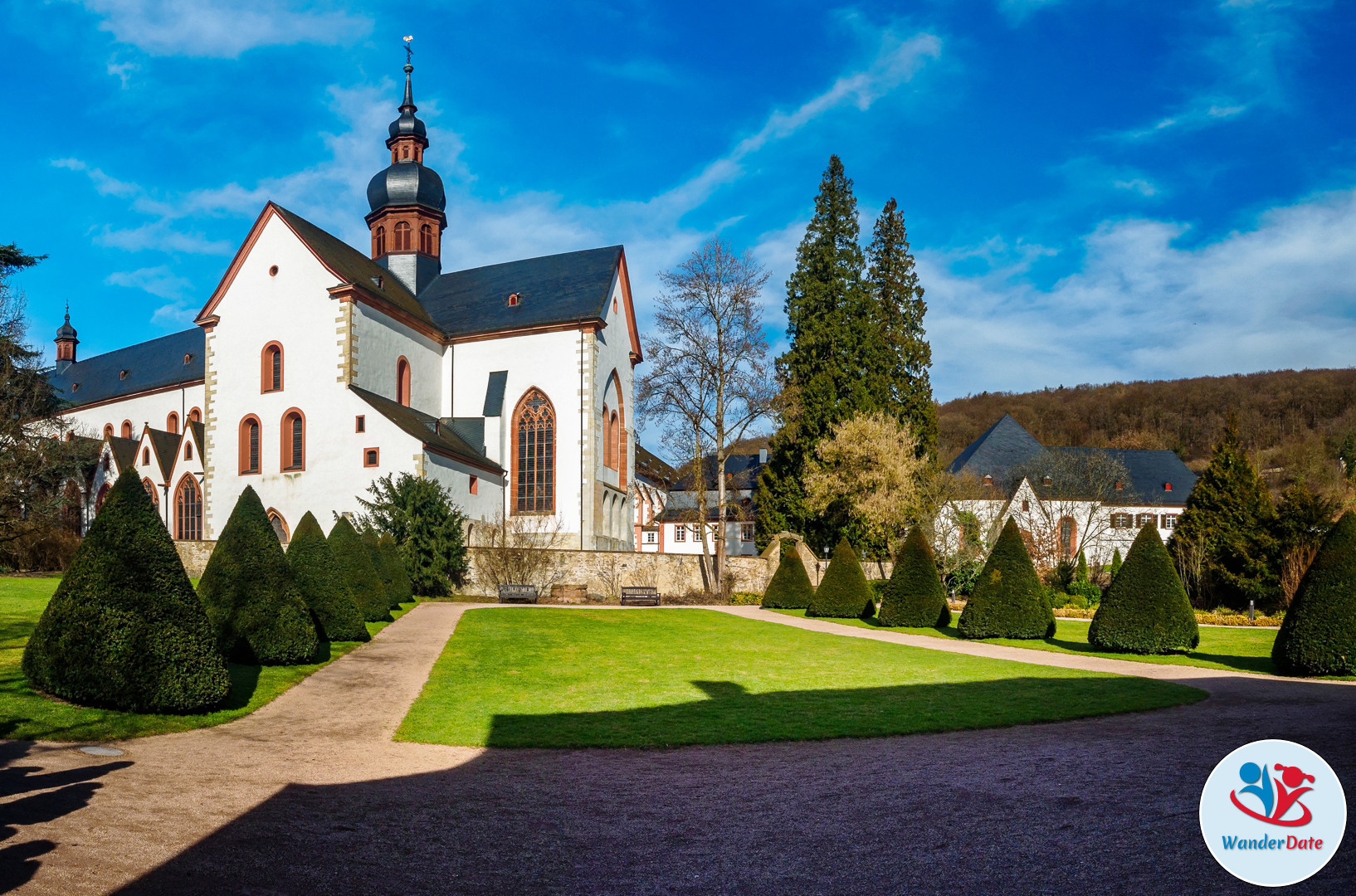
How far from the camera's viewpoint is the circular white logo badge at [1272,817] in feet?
16.2

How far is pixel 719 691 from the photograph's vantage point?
12.3 m

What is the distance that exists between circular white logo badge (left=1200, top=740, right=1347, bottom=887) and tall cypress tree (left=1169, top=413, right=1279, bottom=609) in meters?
26.3

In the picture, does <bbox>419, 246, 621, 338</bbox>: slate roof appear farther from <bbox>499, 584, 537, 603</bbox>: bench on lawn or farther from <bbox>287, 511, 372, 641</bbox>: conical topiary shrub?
<bbox>287, 511, 372, 641</bbox>: conical topiary shrub

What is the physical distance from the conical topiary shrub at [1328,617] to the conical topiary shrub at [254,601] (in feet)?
52.9

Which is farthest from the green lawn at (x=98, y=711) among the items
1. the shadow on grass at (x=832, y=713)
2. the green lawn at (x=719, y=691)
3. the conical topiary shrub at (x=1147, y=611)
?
the conical topiary shrub at (x=1147, y=611)

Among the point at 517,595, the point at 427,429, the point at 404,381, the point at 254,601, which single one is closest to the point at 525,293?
the point at 404,381

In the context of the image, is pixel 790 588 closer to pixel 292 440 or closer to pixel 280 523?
pixel 280 523

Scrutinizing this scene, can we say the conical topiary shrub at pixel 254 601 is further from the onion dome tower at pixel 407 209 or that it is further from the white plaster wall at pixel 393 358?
the onion dome tower at pixel 407 209

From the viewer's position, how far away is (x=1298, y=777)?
6.02 m

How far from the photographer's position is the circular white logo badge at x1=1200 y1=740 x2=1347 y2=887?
16.2 ft

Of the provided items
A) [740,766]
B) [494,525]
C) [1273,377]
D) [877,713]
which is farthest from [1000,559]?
[1273,377]

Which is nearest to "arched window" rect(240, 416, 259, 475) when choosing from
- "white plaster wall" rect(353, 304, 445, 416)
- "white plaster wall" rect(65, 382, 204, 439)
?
"white plaster wall" rect(353, 304, 445, 416)

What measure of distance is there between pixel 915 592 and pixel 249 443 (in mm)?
28355

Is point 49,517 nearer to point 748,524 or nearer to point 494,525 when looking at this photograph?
point 494,525
